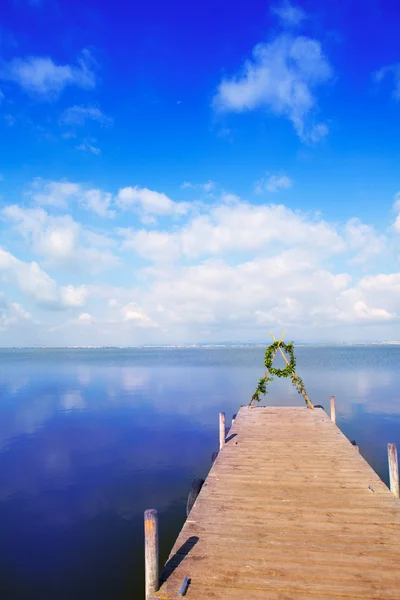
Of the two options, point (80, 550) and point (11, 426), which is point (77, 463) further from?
point (11, 426)

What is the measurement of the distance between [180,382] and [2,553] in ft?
127

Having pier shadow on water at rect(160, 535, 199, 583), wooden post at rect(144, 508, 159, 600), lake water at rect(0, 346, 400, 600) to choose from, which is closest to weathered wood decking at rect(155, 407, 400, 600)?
pier shadow on water at rect(160, 535, 199, 583)

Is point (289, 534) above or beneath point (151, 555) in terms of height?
beneath

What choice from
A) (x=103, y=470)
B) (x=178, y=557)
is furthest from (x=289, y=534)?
(x=103, y=470)

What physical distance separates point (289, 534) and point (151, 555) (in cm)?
297

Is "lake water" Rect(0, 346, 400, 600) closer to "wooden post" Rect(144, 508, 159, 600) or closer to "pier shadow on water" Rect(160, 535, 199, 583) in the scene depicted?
"pier shadow on water" Rect(160, 535, 199, 583)

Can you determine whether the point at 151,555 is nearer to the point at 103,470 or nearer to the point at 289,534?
the point at 289,534

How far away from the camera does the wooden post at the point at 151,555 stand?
5.92 metres

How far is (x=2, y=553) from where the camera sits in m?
10.6

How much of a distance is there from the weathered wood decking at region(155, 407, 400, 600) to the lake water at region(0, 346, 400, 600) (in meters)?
3.14

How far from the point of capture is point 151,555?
6129mm

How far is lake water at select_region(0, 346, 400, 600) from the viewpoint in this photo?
9883mm

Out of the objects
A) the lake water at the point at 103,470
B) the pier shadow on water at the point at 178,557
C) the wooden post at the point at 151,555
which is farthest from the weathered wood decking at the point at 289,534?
the lake water at the point at 103,470

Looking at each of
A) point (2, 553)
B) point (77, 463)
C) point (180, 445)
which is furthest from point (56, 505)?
point (180, 445)
